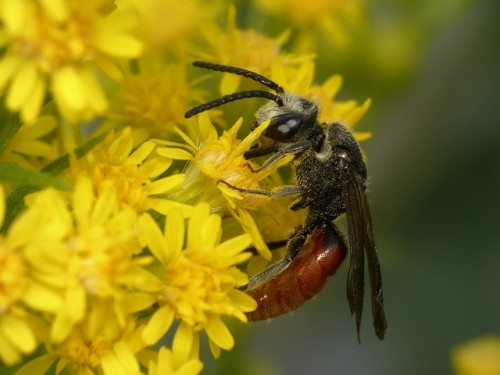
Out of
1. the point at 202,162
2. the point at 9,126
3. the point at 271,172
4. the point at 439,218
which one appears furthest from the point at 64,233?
the point at 439,218

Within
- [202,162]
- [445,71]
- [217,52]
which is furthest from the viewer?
A: [445,71]

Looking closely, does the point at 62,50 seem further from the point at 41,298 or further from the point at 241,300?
the point at 241,300

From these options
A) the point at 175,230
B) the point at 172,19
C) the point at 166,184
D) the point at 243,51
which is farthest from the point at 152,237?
the point at 172,19

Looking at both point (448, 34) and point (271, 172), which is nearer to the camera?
point (271, 172)

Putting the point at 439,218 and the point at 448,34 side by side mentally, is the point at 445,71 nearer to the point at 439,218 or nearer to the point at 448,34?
the point at 448,34

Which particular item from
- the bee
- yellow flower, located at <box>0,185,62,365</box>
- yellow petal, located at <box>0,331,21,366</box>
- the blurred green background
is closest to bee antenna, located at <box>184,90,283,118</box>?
the bee
